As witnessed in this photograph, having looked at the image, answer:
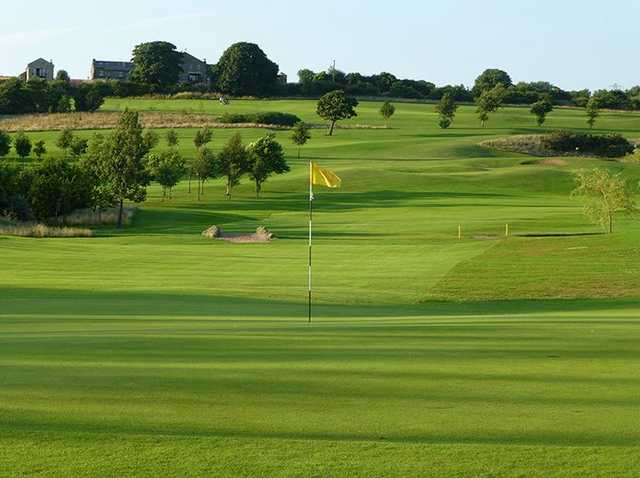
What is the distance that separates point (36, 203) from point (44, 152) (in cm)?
4401

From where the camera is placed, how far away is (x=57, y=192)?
237ft

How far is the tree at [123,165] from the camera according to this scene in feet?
251

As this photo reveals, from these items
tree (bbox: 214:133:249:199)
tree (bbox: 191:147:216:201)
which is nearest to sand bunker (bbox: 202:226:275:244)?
tree (bbox: 214:133:249:199)

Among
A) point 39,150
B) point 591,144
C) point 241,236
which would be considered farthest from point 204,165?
point 591,144

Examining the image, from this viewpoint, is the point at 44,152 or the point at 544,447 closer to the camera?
the point at 544,447

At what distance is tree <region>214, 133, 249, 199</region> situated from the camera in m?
91.8

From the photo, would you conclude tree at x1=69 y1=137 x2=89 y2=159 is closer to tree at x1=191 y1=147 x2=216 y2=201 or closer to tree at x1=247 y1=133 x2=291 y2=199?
tree at x1=191 y1=147 x2=216 y2=201

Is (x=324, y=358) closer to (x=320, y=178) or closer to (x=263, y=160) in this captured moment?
(x=320, y=178)

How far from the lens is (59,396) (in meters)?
11.7

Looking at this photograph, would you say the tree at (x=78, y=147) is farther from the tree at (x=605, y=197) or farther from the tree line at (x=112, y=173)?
the tree at (x=605, y=197)

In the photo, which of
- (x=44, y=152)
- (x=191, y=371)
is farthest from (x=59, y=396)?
(x=44, y=152)

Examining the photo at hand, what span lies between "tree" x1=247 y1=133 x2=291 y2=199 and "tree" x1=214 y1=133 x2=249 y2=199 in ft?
2.17

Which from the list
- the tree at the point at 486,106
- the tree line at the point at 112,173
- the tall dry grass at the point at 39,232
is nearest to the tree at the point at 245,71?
the tree at the point at 486,106

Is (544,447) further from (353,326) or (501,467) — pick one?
(353,326)
